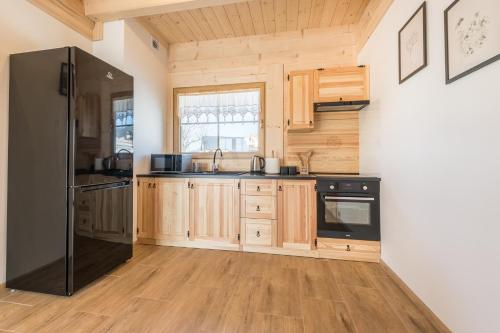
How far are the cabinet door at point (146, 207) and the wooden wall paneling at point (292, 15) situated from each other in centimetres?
272

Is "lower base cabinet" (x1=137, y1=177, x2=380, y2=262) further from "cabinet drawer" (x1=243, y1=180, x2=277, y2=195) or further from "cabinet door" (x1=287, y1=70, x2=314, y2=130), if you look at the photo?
"cabinet door" (x1=287, y1=70, x2=314, y2=130)

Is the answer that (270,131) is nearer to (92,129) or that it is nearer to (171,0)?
(171,0)

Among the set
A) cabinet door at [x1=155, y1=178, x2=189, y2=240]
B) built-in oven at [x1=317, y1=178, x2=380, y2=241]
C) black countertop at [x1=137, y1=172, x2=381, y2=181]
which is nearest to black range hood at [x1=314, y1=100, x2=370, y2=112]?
black countertop at [x1=137, y1=172, x2=381, y2=181]

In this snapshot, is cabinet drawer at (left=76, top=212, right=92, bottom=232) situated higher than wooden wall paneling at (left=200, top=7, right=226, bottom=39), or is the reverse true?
wooden wall paneling at (left=200, top=7, right=226, bottom=39)

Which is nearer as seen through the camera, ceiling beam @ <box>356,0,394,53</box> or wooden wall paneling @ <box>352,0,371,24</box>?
ceiling beam @ <box>356,0,394,53</box>

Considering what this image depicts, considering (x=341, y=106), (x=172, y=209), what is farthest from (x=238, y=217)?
(x=341, y=106)

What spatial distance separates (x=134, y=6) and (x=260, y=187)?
2400 mm

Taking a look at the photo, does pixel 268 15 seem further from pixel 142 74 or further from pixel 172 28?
pixel 142 74

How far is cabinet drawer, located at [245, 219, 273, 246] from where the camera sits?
8.62 feet

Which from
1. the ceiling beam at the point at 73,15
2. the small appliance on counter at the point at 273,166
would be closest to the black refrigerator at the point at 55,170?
the ceiling beam at the point at 73,15

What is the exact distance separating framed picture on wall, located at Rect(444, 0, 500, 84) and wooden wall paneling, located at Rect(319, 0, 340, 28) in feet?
5.48

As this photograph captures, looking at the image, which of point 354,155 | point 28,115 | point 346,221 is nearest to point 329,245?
point 346,221

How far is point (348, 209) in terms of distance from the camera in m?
2.45

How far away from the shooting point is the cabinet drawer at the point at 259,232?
8.62 feet
